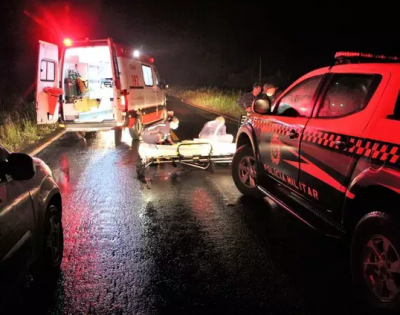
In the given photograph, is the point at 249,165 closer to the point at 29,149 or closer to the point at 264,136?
the point at 264,136

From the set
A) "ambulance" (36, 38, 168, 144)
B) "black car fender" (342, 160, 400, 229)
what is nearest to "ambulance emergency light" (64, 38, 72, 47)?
"ambulance" (36, 38, 168, 144)

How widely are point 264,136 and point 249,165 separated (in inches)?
32.4

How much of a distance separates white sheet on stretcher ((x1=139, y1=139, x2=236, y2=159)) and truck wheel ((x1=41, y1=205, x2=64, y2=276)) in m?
3.72

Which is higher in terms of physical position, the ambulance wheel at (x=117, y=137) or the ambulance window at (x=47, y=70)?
the ambulance window at (x=47, y=70)

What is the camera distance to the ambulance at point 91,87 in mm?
10266

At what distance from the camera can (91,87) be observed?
12406 mm

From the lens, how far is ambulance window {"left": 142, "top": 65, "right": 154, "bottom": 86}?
13123mm

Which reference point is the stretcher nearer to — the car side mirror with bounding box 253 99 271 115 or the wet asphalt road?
the wet asphalt road

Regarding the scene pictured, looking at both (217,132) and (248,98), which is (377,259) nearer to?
(217,132)

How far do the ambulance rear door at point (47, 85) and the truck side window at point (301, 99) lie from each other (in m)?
6.86

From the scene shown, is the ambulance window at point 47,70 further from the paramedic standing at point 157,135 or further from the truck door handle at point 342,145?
the truck door handle at point 342,145

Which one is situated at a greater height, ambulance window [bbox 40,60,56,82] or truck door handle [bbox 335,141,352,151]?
ambulance window [bbox 40,60,56,82]

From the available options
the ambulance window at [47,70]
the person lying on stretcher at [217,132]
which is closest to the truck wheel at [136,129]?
the ambulance window at [47,70]

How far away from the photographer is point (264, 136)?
546cm
